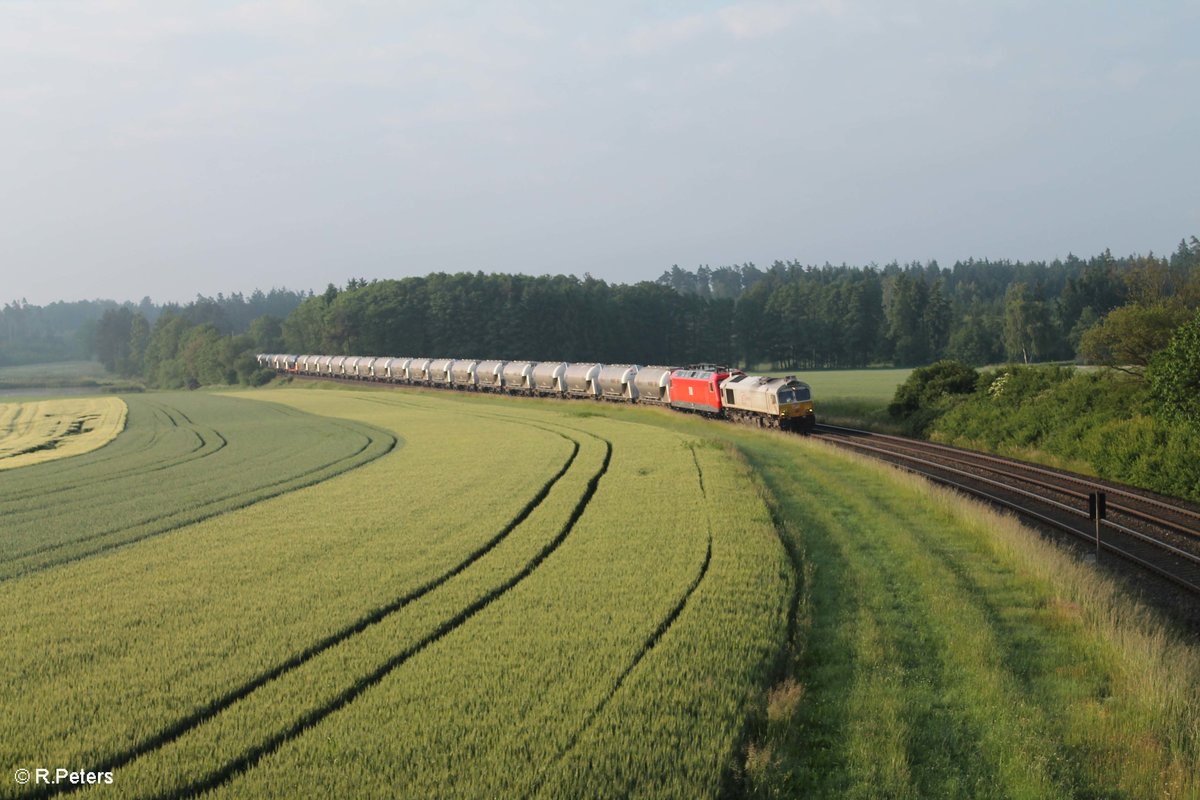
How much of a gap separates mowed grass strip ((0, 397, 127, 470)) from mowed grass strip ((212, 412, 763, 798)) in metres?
32.0

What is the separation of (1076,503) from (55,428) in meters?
58.2

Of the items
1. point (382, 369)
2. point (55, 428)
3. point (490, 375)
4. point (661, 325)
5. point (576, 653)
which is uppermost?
point (661, 325)

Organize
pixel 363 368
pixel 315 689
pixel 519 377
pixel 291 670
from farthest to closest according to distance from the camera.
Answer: pixel 363 368 → pixel 519 377 → pixel 291 670 → pixel 315 689

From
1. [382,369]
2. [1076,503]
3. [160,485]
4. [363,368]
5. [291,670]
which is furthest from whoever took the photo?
[363,368]

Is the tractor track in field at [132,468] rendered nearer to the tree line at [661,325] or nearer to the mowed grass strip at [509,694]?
the mowed grass strip at [509,694]

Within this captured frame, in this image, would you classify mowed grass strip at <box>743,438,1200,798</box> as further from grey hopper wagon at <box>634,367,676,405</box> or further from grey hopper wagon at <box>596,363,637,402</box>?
grey hopper wagon at <box>596,363,637,402</box>

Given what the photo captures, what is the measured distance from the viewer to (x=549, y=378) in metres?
A: 74.9

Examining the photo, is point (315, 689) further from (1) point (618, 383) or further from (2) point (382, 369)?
(2) point (382, 369)

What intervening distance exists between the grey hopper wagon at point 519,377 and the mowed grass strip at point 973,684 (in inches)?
2310

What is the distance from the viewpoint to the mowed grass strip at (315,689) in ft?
27.6

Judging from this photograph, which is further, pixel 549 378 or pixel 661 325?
pixel 661 325

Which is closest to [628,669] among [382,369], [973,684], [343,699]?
[343,699]

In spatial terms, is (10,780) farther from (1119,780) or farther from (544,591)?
(1119,780)

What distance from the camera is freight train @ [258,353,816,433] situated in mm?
47000
